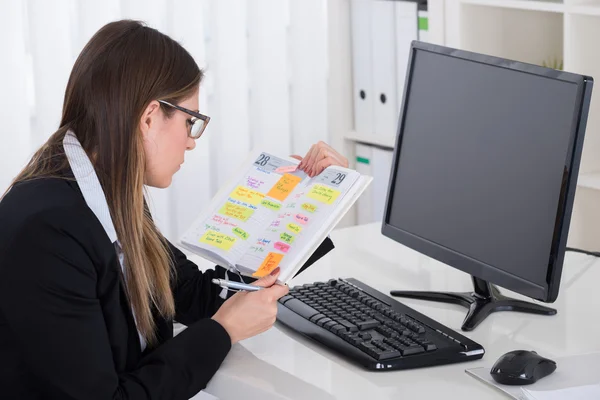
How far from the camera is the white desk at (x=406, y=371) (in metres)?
1.23

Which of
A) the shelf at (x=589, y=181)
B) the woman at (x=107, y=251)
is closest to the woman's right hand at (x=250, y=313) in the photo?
the woman at (x=107, y=251)

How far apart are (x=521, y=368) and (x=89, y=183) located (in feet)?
2.07

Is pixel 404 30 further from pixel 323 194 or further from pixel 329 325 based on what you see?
pixel 329 325

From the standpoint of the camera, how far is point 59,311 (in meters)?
1.16

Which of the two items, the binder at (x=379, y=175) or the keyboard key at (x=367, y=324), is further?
the binder at (x=379, y=175)

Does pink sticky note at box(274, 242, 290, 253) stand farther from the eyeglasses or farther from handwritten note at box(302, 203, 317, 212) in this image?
the eyeglasses

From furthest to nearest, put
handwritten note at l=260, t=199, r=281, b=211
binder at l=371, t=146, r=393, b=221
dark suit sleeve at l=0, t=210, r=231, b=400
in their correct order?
binder at l=371, t=146, r=393, b=221, handwritten note at l=260, t=199, r=281, b=211, dark suit sleeve at l=0, t=210, r=231, b=400

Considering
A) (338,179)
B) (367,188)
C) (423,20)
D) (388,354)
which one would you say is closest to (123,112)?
(338,179)

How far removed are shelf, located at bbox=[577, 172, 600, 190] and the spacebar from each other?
2.53ft

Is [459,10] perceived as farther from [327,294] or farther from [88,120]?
[88,120]

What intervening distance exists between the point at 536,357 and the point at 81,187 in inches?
26.1

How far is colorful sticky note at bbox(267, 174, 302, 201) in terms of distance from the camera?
1.52m

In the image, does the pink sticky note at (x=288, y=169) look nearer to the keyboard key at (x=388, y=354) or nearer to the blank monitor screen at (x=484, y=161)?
the blank monitor screen at (x=484, y=161)

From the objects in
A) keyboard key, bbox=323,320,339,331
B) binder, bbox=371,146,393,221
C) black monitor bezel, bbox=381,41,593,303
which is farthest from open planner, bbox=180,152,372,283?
binder, bbox=371,146,393,221
